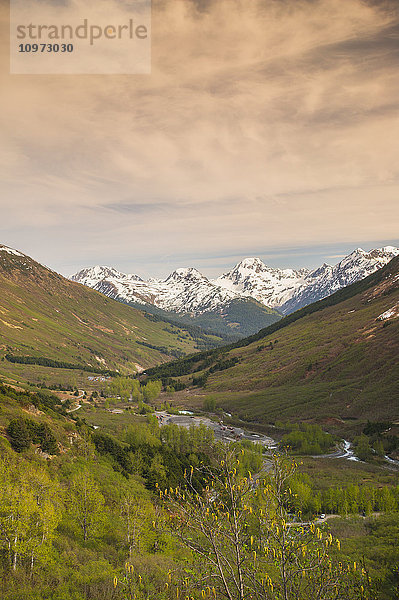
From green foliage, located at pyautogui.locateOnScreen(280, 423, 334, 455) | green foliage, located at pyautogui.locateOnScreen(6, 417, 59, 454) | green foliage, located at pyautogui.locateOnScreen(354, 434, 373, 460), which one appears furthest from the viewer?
green foliage, located at pyautogui.locateOnScreen(280, 423, 334, 455)

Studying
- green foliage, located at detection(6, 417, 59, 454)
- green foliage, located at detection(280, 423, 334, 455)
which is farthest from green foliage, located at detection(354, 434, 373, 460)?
green foliage, located at detection(6, 417, 59, 454)

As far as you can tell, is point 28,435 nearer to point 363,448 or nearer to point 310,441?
point 310,441

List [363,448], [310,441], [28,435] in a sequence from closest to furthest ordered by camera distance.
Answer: [28,435] → [363,448] → [310,441]

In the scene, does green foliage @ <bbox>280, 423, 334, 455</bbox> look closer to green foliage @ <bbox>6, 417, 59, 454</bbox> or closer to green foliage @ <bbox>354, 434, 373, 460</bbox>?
green foliage @ <bbox>354, 434, 373, 460</bbox>

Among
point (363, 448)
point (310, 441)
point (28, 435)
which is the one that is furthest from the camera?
point (310, 441)

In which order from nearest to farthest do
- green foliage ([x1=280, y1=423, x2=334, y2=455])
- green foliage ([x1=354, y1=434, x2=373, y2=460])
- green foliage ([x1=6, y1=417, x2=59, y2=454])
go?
1. green foliage ([x1=6, y1=417, x2=59, y2=454])
2. green foliage ([x1=354, y1=434, x2=373, y2=460])
3. green foliage ([x1=280, y1=423, x2=334, y2=455])

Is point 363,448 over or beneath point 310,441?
over

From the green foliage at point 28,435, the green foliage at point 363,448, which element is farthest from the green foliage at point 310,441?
the green foliage at point 28,435

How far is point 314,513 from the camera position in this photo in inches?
3044

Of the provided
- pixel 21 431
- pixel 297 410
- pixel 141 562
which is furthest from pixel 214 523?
pixel 297 410

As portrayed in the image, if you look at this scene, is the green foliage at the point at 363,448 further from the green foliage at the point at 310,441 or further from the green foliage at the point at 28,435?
the green foliage at the point at 28,435

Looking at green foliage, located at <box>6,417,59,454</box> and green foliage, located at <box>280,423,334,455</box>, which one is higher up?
green foliage, located at <box>6,417,59,454</box>

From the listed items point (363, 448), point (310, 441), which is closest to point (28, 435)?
point (310, 441)

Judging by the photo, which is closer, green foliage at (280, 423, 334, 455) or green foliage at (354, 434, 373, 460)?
green foliage at (354, 434, 373, 460)
